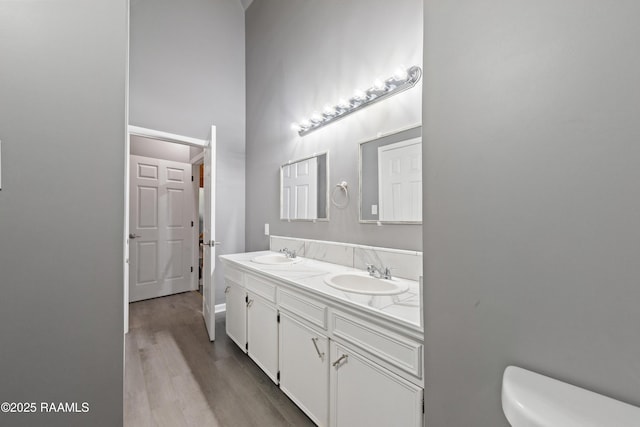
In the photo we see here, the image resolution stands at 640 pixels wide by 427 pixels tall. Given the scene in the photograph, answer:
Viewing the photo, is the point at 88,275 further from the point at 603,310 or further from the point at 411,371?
the point at 603,310

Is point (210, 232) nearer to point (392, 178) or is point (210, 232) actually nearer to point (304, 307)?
point (304, 307)

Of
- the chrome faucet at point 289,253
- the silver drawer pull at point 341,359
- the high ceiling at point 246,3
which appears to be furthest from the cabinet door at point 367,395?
the high ceiling at point 246,3

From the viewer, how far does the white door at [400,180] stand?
155 centimetres

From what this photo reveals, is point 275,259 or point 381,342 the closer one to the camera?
point 381,342

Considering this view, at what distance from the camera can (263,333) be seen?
5.96 ft

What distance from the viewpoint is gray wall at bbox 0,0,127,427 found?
0.85 m

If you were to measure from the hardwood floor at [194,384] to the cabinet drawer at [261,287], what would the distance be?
2.06 feet

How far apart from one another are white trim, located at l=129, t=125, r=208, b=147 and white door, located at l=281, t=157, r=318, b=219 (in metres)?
1.03

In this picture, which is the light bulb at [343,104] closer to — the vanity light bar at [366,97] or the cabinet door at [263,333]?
the vanity light bar at [366,97]

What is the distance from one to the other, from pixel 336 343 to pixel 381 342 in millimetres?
284

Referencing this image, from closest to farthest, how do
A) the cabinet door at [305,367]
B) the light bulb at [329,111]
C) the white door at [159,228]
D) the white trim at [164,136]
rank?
the cabinet door at [305,367] → the light bulb at [329,111] → the white trim at [164,136] → the white door at [159,228]

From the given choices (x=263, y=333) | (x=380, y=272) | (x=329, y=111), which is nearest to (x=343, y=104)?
(x=329, y=111)

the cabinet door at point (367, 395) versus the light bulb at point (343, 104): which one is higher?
the light bulb at point (343, 104)

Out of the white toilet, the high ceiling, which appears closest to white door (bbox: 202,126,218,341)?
the high ceiling
